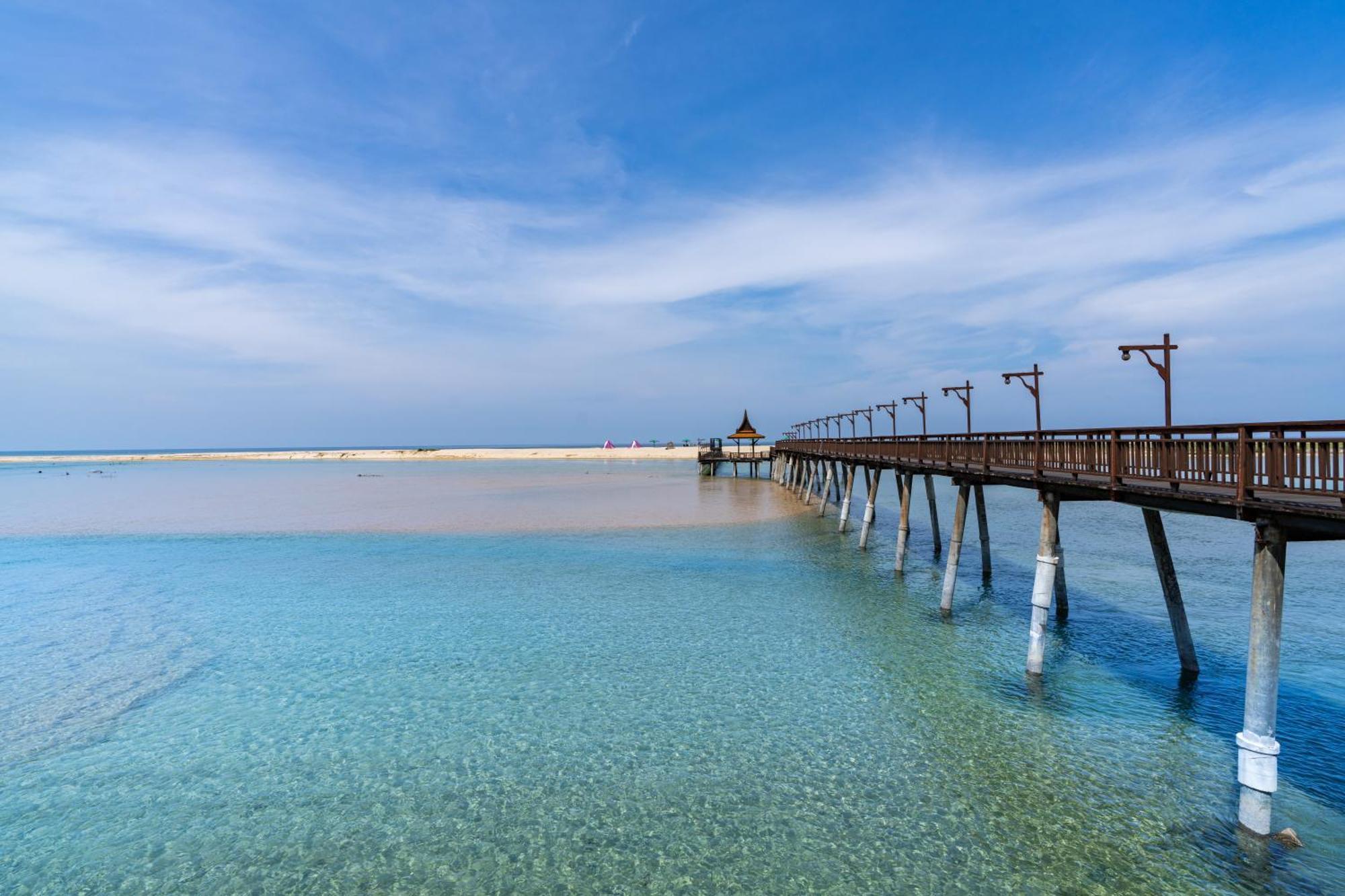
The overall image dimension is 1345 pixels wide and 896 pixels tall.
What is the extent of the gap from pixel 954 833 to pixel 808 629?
7.75 m

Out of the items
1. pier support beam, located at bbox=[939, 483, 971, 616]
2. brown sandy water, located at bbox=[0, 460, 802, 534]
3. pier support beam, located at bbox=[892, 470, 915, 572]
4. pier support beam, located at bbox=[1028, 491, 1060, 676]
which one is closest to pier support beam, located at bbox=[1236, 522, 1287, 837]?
pier support beam, located at bbox=[1028, 491, 1060, 676]

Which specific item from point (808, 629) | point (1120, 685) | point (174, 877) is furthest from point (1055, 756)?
point (174, 877)

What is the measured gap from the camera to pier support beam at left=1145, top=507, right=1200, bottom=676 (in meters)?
12.0

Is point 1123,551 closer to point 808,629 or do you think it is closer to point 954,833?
point 808,629

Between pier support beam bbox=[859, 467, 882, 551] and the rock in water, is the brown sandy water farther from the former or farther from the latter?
the rock in water

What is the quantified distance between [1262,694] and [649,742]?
724cm

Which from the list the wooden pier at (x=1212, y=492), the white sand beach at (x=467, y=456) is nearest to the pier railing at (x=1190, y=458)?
the wooden pier at (x=1212, y=492)

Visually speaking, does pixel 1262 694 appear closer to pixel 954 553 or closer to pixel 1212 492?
pixel 1212 492

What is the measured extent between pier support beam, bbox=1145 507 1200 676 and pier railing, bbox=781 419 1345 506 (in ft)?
5.07

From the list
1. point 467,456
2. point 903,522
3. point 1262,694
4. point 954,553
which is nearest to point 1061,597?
point 954,553

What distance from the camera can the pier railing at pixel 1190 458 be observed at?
7523 millimetres

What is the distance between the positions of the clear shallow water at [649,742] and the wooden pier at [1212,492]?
0.88 meters

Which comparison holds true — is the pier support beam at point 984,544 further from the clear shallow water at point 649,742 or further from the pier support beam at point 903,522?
the pier support beam at point 903,522

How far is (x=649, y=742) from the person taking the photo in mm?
9695
